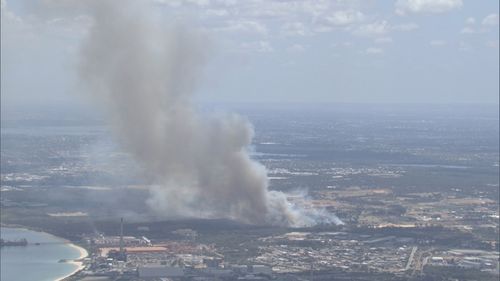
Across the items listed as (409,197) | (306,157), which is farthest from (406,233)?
(306,157)

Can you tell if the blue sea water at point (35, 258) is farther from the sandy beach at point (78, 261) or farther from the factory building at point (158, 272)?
the factory building at point (158, 272)

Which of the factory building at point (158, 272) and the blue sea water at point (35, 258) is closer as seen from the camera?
the blue sea water at point (35, 258)

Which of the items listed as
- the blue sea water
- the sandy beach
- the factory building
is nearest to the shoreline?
the sandy beach

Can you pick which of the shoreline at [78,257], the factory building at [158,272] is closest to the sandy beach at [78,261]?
the shoreline at [78,257]

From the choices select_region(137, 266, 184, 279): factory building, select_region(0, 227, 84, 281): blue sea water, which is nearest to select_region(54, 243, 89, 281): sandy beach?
select_region(0, 227, 84, 281): blue sea water

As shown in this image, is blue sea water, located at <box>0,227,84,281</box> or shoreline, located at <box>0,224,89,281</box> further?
shoreline, located at <box>0,224,89,281</box>

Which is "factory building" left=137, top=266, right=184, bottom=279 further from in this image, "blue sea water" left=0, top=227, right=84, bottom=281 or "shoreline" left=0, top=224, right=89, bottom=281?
"blue sea water" left=0, top=227, right=84, bottom=281

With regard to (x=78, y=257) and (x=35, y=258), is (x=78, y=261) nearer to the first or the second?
(x=78, y=257)

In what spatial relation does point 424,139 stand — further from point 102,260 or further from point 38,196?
point 102,260
